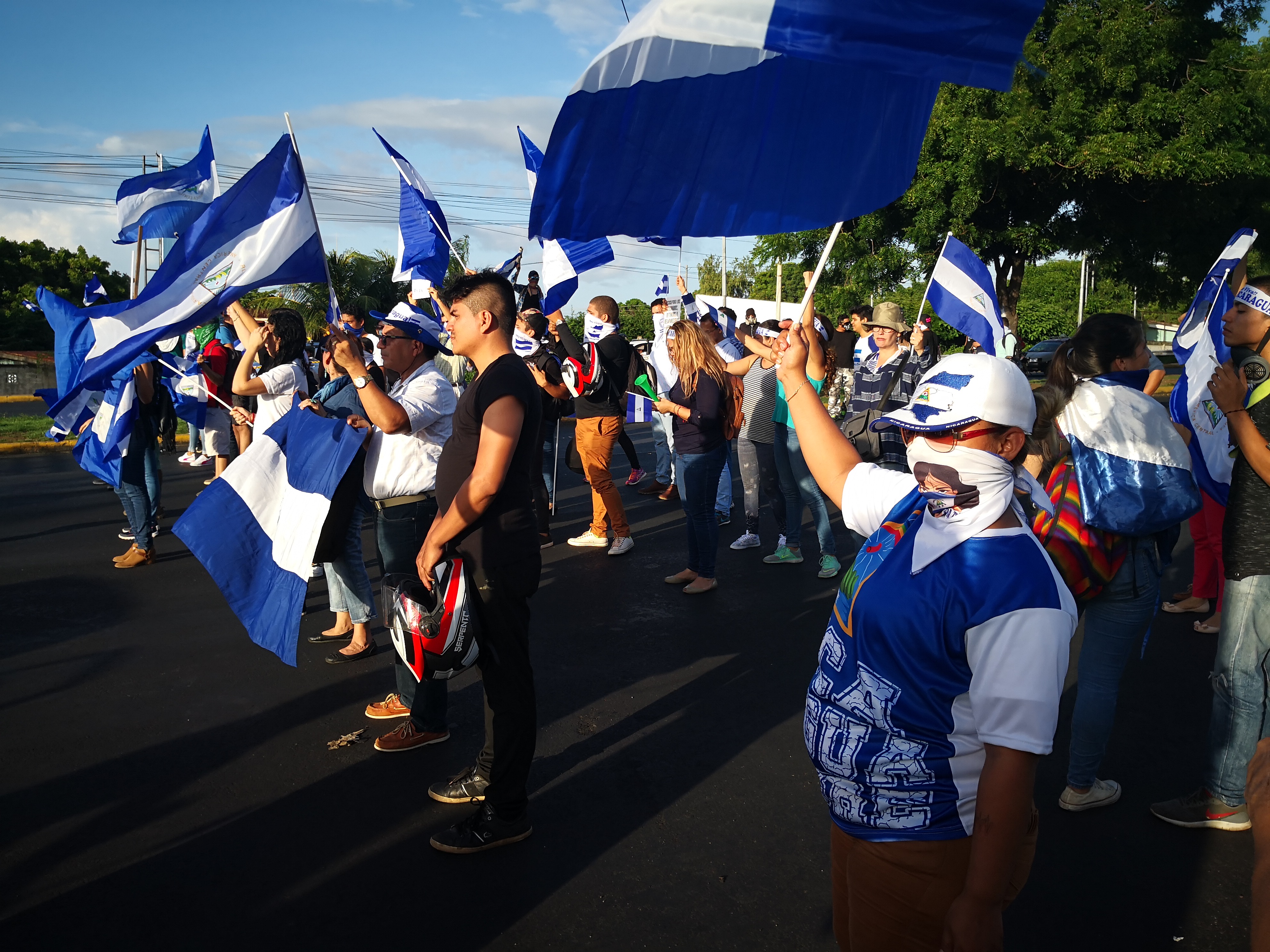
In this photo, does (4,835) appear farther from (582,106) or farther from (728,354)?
(728,354)

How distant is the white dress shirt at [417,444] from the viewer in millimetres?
4109

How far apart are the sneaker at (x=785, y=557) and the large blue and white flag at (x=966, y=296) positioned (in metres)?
2.47

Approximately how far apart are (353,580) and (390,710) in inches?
43.7

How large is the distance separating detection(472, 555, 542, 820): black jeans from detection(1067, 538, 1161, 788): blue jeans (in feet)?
Result: 6.99

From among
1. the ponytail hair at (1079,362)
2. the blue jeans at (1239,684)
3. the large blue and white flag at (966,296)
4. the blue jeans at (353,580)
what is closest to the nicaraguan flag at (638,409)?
the large blue and white flag at (966,296)

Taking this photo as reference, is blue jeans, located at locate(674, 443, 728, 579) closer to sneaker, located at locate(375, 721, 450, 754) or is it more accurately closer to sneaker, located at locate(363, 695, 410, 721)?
sneaker, located at locate(363, 695, 410, 721)

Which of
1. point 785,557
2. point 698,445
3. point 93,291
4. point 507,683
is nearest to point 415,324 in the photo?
point 507,683

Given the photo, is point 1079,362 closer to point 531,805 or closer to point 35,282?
point 531,805

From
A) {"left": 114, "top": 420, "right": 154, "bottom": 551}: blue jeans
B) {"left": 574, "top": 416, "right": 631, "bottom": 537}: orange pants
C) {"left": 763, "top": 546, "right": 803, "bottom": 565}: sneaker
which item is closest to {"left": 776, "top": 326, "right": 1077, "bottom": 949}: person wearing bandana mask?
{"left": 763, "top": 546, "right": 803, "bottom": 565}: sneaker

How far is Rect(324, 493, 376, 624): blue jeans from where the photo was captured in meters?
5.25

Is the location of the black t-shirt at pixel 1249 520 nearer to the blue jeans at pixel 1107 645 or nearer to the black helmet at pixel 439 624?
the blue jeans at pixel 1107 645

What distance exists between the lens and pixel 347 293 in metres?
30.0

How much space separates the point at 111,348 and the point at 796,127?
334 centimetres

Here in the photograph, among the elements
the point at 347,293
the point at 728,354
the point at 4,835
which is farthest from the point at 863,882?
the point at 347,293
